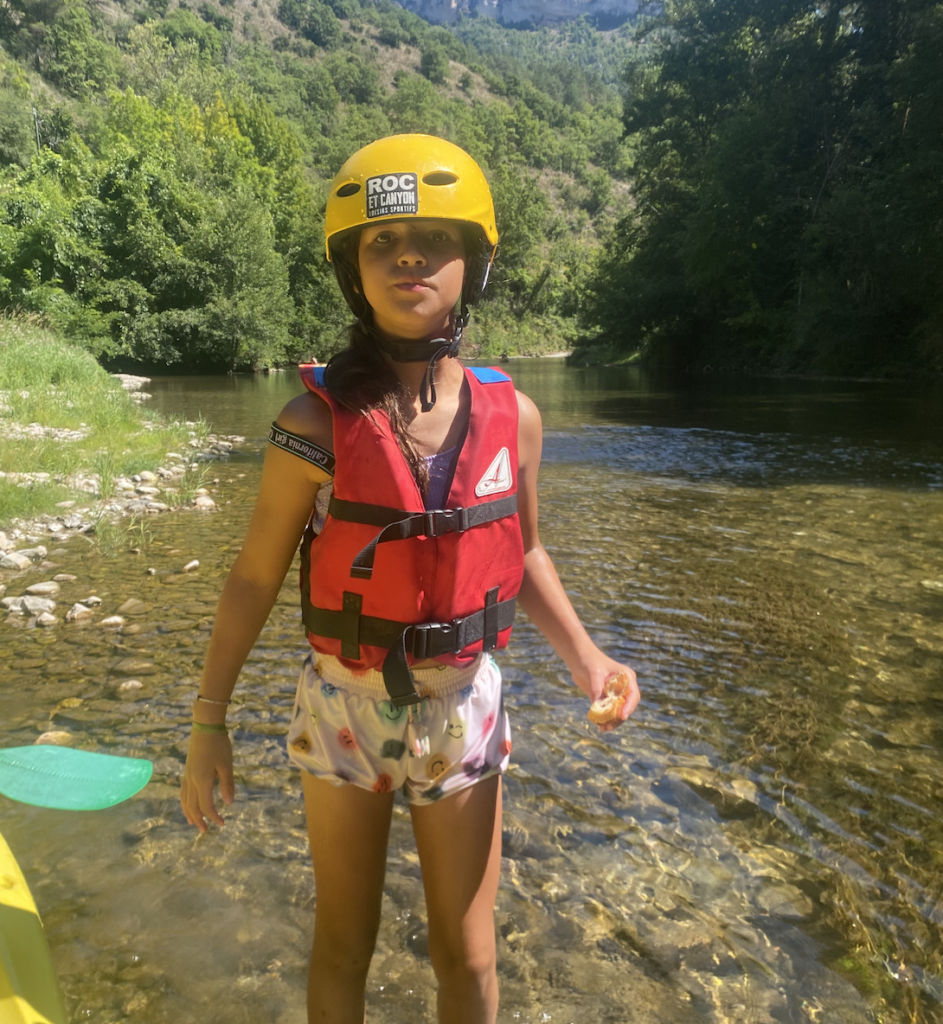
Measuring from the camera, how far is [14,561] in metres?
5.69

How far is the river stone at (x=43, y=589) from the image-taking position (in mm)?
5129

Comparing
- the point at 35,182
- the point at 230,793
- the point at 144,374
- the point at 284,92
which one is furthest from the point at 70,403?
the point at 284,92

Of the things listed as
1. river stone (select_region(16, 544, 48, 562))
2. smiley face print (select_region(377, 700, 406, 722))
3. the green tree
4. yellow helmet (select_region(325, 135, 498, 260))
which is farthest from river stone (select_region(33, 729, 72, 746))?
the green tree

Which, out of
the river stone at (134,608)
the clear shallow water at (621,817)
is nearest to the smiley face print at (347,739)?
the clear shallow water at (621,817)

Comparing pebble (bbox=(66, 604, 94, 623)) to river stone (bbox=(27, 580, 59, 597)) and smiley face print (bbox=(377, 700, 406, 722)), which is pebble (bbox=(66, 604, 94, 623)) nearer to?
river stone (bbox=(27, 580, 59, 597))

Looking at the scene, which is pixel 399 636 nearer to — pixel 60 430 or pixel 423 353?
pixel 423 353

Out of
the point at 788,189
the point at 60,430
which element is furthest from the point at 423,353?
the point at 788,189

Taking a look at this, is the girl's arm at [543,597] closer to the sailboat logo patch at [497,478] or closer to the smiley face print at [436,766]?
the sailboat logo patch at [497,478]

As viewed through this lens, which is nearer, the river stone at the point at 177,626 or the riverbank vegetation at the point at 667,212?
the river stone at the point at 177,626

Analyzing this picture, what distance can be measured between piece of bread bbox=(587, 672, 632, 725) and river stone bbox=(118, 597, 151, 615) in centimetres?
386

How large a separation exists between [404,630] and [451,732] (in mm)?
226

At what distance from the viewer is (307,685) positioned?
5.36 feet

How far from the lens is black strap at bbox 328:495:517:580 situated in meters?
1.52

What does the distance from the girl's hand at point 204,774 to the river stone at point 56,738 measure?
6.58 feet
